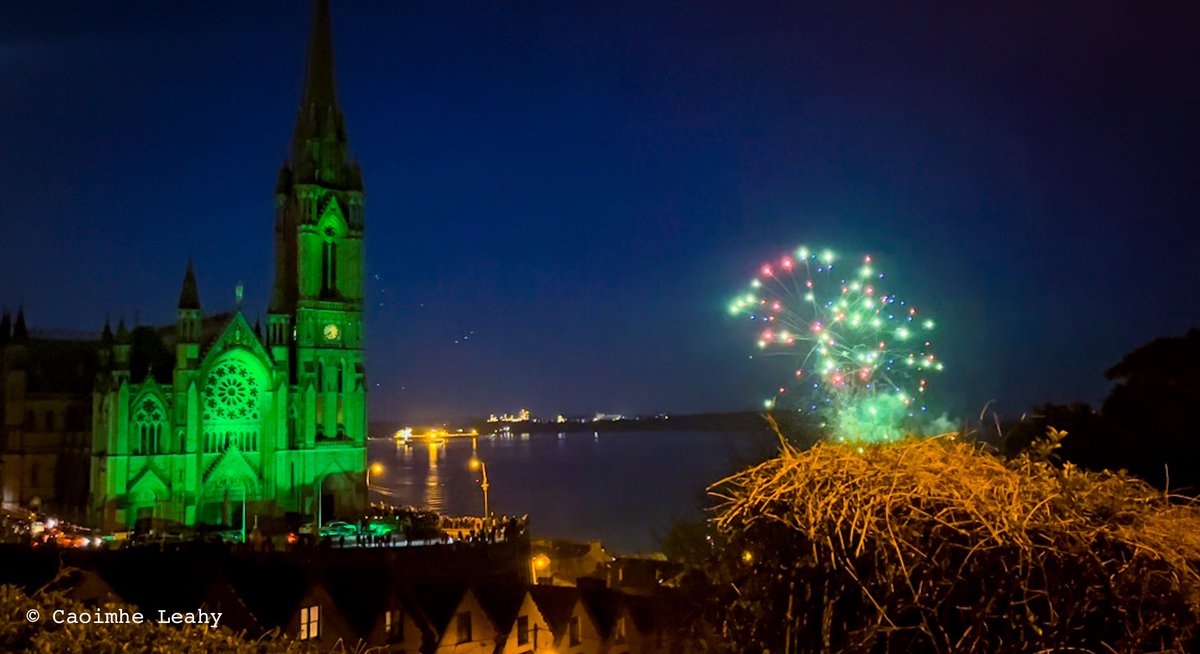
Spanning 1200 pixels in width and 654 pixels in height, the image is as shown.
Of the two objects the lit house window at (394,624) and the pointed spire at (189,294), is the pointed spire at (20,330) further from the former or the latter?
the lit house window at (394,624)

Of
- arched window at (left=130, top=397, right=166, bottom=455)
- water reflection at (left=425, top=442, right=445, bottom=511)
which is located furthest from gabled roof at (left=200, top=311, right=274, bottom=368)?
water reflection at (left=425, top=442, right=445, bottom=511)

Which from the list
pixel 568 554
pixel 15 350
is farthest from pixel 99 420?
pixel 568 554

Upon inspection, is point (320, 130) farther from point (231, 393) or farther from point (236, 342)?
point (231, 393)

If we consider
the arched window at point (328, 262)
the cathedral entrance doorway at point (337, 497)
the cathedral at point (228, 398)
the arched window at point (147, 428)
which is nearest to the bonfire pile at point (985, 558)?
the cathedral at point (228, 398)

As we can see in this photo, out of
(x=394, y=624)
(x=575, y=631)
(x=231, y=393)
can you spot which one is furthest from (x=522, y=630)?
(x=231, y=393)

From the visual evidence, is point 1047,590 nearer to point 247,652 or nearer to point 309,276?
point 247,652

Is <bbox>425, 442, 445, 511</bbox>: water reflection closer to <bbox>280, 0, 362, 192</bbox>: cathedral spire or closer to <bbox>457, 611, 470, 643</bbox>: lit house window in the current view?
<bbox>280, 0, 362, 192</bbox>: cathedral spire
